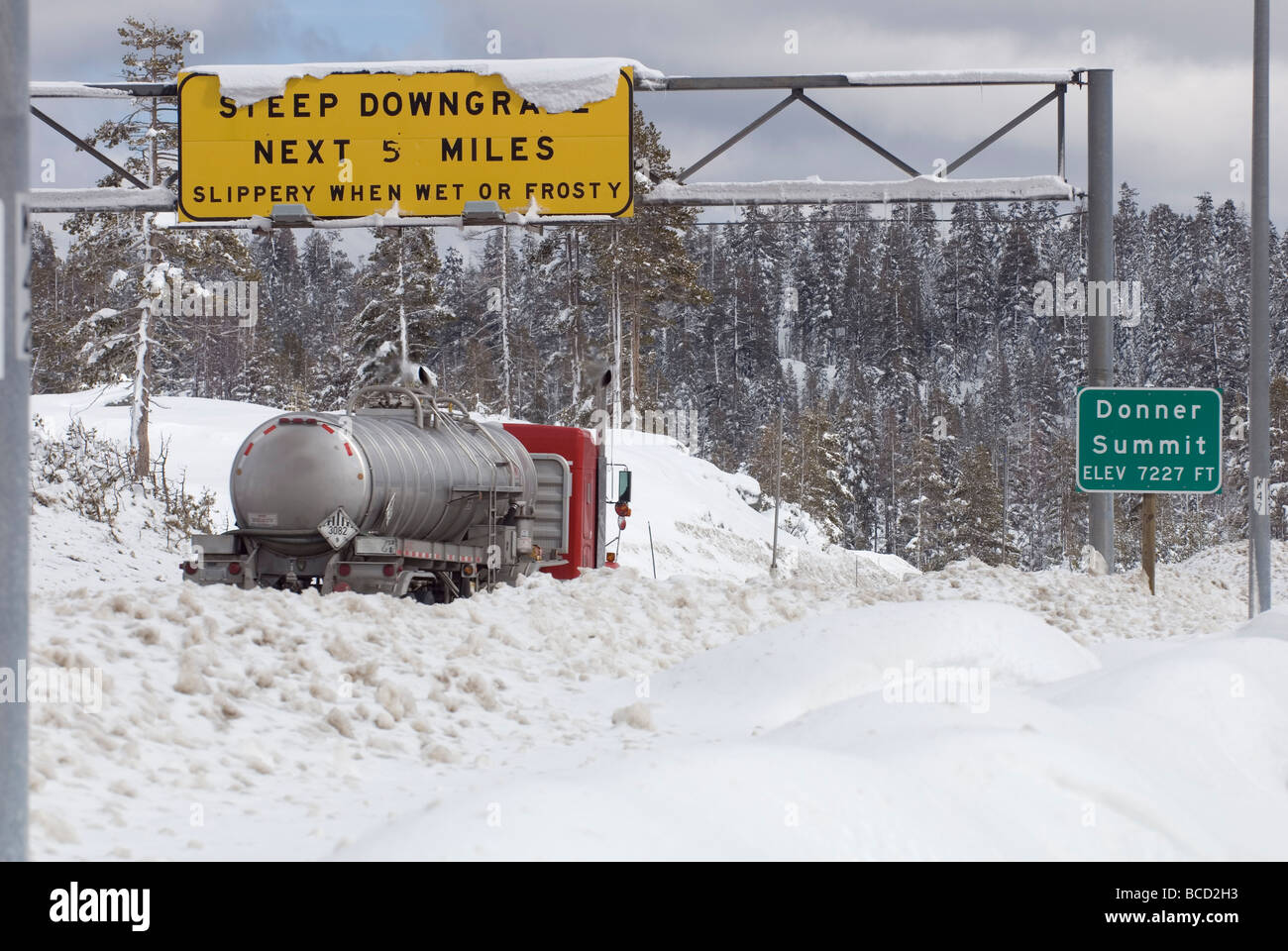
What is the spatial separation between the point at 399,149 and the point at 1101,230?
9.03 m

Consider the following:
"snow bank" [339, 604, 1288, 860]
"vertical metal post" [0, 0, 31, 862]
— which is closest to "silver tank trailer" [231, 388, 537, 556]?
"snow bank" [339, 604, 1288, 860]

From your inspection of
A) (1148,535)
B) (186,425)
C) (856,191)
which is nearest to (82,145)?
(856,191)

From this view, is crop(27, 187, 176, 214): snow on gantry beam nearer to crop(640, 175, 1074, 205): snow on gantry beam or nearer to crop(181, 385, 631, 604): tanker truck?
crop(181, 385, 631, 604): tanker truck

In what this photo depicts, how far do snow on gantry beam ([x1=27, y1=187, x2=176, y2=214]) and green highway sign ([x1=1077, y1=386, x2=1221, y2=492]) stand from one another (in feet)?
39.2

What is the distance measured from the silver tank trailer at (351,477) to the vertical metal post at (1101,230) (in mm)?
7887

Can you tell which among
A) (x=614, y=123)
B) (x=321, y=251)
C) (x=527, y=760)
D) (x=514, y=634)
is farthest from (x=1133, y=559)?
(x=321, y=251)

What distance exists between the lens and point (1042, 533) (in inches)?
3765

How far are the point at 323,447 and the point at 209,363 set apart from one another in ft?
297

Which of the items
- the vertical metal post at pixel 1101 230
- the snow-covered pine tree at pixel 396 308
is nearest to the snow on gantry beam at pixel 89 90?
the vertical metal post at pixel 1101 230

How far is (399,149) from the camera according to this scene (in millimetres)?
17562

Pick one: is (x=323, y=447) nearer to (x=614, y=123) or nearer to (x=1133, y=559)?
(x=614, y=123)

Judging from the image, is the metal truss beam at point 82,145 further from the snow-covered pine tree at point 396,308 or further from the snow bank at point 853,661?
the snow-covered pine tree at point 396,308

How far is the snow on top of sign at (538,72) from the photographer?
17.3 meters

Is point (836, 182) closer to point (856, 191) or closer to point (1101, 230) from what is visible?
point (856, 191)
